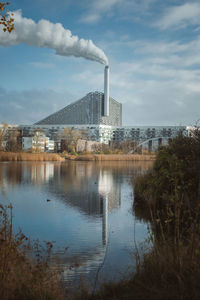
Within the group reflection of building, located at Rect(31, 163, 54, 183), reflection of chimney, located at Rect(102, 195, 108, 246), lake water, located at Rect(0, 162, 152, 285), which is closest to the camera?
lake water, located at Rect(0, 162, 152, 285)

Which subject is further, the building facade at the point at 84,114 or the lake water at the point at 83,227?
the building facade at the point at 84,114

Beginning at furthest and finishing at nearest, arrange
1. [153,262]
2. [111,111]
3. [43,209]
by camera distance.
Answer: [111,111] < [43,209] < [153,262]

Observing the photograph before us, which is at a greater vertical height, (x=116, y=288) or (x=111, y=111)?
(x=111, y=111)

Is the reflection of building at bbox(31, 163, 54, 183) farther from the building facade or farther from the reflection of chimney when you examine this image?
the building facade

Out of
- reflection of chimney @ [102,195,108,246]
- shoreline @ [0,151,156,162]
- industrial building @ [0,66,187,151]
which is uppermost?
industrial building @ [0,66,187,151]

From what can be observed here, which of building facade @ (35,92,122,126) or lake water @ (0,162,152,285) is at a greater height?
building facade @ (35,92,122,126)

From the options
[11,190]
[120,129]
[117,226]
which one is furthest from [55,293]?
[120,129]

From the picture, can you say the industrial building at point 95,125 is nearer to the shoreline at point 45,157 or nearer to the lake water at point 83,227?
the shoreline at point 45,157

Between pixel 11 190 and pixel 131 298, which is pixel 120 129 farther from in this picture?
pixel 131 298

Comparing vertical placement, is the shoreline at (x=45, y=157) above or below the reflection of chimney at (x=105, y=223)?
above

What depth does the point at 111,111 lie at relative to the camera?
408ft

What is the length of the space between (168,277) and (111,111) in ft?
402

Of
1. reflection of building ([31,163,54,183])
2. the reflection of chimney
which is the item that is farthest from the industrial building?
the reflection of chimney

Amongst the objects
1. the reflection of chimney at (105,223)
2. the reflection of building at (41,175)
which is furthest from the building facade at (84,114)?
the reflection of chimney at (105,223)
